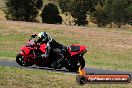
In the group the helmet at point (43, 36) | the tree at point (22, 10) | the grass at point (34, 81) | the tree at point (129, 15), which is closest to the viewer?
the grass at point (34, 81)

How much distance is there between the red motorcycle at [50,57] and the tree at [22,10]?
31749mm

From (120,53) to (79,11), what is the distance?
922 inches

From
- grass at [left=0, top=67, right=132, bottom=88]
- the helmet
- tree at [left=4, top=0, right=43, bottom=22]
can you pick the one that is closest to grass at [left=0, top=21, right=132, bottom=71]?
tree at [left=4, top=0, right=43, bottom=22]

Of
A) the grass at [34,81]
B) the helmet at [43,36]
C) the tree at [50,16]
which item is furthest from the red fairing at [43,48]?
the tree at [50,16]

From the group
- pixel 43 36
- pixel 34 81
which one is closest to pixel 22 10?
pixel 43 36

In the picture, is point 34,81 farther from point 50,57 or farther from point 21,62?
point 21,62

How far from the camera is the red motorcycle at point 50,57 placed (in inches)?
729

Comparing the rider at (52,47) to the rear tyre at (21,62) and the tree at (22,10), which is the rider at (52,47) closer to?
the rear tyre at (21,62)

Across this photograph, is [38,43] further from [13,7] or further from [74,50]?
[13,7]

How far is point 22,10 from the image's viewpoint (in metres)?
51.0

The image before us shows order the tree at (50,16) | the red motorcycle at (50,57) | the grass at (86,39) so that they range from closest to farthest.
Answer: the red motorcycle at (50,57) < the grass at (86,39) < the tree at (50,16)

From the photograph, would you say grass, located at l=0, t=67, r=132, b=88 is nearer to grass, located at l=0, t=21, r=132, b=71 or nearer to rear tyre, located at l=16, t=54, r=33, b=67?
rear tyre, located at l=16, t=54, r=33, b=67

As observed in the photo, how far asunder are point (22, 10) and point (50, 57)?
3272 centimetres

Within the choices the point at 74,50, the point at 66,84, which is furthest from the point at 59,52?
the point at 66,84
